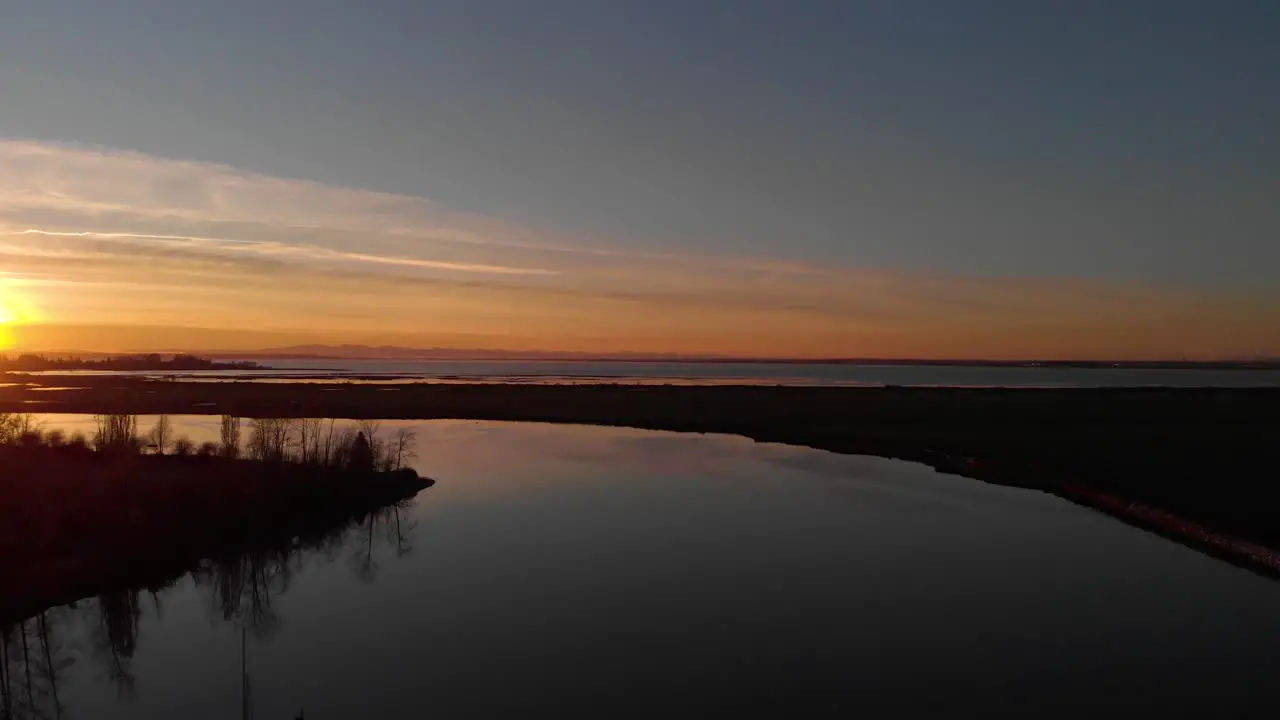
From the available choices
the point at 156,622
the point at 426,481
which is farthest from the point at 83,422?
the point at 156,622

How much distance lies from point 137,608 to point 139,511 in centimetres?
414

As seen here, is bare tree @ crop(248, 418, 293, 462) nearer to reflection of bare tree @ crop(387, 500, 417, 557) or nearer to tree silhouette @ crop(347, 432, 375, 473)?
tree silhouette @ crop(347, 432, 375, 473)

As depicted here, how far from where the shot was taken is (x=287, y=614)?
52.1ft

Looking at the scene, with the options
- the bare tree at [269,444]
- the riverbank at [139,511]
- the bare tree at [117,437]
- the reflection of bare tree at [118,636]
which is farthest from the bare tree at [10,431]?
the reflection of bare tree at [118,636]

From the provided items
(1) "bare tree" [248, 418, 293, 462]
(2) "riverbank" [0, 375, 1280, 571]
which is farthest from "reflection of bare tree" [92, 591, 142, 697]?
(2) "riverbank" [0, 375, 1280, 571]

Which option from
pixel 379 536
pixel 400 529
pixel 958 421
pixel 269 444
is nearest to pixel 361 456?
pixel 269 444

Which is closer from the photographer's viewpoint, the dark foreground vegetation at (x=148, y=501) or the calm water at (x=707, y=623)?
the calm water at (x=707, y=623)

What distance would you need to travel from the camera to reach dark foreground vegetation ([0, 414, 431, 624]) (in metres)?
17.0

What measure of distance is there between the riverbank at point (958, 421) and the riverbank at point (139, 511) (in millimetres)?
12777

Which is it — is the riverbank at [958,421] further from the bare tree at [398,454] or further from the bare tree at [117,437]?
the bare tree at [398,454]

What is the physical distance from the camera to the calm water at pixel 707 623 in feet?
38.8

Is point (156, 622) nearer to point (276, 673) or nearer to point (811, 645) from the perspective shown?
point (276, 673)

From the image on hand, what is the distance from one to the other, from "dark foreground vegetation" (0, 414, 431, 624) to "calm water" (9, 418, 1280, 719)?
1202 mm

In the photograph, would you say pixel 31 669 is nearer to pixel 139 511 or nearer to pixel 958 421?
pixel 139 511
